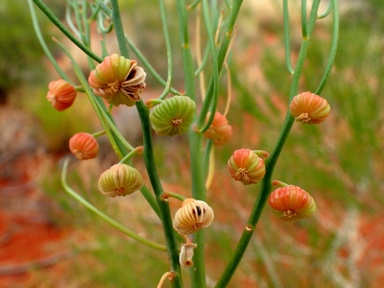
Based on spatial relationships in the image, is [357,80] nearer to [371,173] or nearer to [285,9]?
[371,173]

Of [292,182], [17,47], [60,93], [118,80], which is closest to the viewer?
[118,80]

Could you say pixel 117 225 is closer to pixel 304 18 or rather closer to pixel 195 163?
pixel 195 163

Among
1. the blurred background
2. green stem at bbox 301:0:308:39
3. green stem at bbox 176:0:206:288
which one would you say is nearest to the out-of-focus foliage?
the blurred background

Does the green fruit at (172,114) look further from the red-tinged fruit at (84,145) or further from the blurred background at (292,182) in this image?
the blurred background at (292,182)

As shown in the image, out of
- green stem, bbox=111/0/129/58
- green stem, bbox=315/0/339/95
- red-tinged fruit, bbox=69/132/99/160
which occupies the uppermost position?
green stem, bbox=111/0/129/58

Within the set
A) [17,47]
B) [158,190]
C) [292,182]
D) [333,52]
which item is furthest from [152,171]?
[17,47]

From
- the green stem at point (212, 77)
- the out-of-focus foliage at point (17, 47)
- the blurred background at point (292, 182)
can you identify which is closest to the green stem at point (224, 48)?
the green stem at point (212, 77)

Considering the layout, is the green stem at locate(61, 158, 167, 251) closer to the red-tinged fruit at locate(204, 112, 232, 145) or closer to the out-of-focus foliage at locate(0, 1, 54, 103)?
the red-tinged fruit at locate(204, 112, 232, 145)
